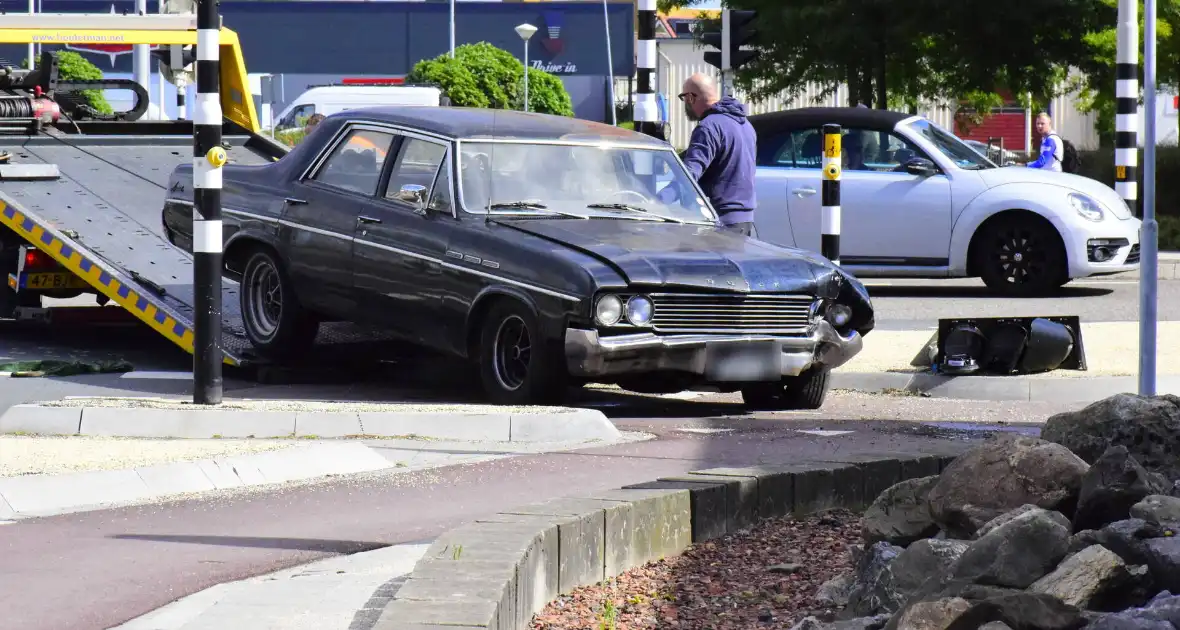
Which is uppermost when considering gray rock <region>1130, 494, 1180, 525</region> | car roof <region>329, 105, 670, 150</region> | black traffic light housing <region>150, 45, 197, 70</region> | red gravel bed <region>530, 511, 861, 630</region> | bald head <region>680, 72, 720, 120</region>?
black traffic light housing <region>150, 45, 197, 70</region>

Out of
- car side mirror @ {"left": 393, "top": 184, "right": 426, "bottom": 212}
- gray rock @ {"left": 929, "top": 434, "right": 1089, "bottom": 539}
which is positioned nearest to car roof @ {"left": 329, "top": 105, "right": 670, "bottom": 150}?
car side mirror @ {"left": 393, "top": 184, "right": 426, "bottom": 212}

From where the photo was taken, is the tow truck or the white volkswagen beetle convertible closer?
the tow truck

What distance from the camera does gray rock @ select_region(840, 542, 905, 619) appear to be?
14.8ft

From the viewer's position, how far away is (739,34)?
Answer: 15133mm

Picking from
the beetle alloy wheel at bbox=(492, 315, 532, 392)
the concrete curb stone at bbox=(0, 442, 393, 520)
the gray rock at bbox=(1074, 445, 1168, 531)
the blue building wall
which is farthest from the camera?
the blue building wall

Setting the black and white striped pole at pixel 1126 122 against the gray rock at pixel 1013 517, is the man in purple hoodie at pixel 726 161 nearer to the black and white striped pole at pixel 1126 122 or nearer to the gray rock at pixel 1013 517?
the black and white striped pole at pixel 1126 122

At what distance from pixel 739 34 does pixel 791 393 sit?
5339 millimetres

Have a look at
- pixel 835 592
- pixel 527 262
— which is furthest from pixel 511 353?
pixel 835 592

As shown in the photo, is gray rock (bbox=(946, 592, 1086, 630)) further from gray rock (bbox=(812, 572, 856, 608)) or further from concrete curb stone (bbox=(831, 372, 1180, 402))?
concrete curb stone (bbox=(831, 372, 1180, 402))

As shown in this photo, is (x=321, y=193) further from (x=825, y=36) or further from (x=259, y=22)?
(x=259, y=22)

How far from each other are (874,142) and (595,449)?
8769 mm

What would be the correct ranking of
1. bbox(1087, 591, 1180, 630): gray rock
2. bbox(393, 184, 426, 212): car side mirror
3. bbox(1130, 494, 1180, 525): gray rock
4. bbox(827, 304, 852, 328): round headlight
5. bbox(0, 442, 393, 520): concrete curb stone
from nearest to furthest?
bbox(1087, 591, 1180, 630): gray rock, bbox(1130, 494, 1180, 525): gray rock, bbox(0, 442, 393, 520): concrete curb stone, bbox(827, 304, 852, 328): round headlight, bbox(393, 184, 426, 212): car side mirror

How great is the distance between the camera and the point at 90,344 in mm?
13578

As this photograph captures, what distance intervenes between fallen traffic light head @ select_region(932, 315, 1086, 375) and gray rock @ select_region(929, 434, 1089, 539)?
6.14m
